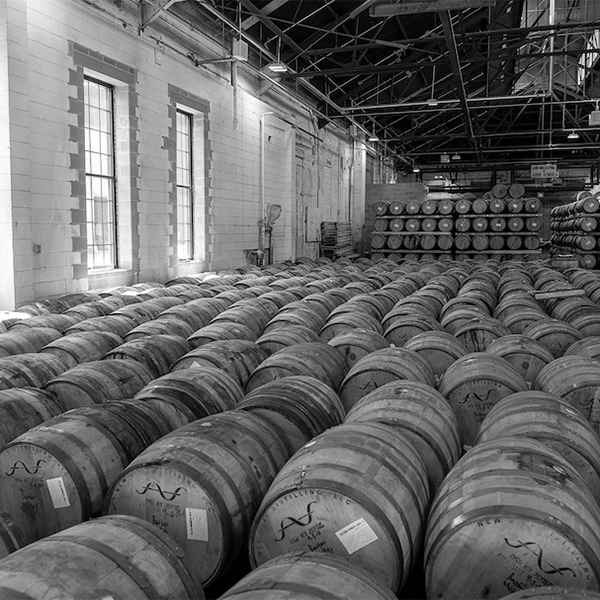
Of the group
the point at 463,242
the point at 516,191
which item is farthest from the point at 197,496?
the point at 516,191

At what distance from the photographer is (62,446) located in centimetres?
380

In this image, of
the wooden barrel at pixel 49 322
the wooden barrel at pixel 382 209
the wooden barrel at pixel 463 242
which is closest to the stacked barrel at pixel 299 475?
the wooden barrel at pixel 49 322

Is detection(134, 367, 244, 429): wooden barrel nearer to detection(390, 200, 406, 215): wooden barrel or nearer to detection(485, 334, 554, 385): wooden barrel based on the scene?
detection(485, 334, 554, 385): wooden barrel

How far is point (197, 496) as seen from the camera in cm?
337

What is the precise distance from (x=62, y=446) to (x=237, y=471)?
112 cm

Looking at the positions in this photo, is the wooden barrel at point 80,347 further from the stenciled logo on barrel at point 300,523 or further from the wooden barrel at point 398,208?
the wooden barrel at point 398,208

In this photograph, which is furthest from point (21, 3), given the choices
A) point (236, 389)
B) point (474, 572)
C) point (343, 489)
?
point (474, 572)

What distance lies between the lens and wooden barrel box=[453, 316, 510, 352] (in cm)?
732

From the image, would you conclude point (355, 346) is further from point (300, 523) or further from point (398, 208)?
point (398, 208)

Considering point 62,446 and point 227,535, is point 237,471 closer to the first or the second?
point 227,535

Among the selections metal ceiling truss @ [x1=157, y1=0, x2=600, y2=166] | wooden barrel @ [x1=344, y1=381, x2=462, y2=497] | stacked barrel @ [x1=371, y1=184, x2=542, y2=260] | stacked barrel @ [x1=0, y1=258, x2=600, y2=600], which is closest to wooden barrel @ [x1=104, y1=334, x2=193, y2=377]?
stacked barrel @ [x1=0, y1=258, x2=600, y2=600]

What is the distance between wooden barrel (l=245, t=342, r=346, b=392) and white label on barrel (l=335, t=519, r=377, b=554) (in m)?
2.79

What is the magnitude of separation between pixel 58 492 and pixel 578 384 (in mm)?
3981

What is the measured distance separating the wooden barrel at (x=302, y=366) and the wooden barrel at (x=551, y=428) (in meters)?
1.89
